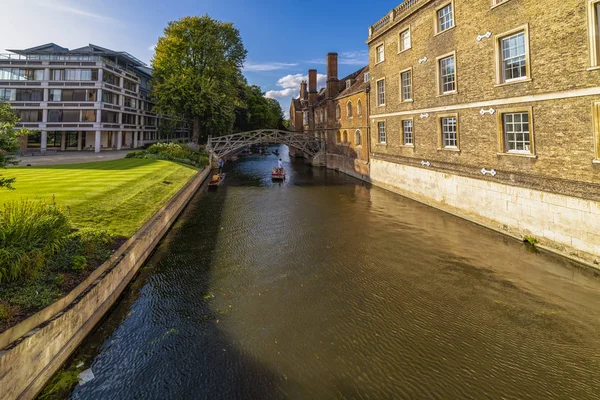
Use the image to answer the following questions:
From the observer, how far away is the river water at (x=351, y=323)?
5.88 m

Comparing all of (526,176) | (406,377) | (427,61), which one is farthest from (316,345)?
(427,61)

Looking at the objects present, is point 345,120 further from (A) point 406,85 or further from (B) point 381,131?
A: (A) point 406,85

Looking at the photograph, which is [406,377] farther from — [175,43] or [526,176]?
[175,43]

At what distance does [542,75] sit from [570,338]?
9.84 metres

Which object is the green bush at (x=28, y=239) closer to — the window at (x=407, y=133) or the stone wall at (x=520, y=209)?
the stone wall at (x=520, y=209)

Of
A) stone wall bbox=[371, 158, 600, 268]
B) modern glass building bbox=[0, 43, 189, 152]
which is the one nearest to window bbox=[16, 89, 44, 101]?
modern glass building bbox=[0, 43, 189, 152]

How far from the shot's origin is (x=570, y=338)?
22.9 ft

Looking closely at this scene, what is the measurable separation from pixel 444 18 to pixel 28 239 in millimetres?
21488

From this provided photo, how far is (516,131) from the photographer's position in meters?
13.5

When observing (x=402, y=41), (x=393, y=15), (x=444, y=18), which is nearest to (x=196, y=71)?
(x=393, y=15)

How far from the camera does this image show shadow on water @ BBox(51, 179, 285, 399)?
5.79 m

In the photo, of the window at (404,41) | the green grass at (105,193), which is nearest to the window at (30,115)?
the green grass at (105,193)

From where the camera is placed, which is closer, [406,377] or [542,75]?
[406,377]

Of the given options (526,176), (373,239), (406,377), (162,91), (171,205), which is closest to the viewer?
(406,377)
